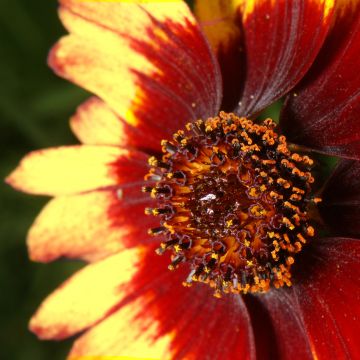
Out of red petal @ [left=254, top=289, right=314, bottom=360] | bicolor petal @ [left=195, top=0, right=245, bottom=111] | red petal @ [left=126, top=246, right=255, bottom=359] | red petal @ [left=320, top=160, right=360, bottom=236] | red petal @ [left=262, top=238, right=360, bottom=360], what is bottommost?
red petal @ [left=126, top=246, right=255, bottom=359]

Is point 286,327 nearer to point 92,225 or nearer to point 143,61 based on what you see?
point 92,225

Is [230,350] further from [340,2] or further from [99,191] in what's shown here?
[340,2]

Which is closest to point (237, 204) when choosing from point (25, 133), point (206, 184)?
point (206, 184)

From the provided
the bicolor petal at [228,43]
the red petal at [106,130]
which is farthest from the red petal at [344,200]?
the red petal at [106,130]

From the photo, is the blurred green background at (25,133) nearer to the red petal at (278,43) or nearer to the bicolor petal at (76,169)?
the bicolor petal at (76,169)

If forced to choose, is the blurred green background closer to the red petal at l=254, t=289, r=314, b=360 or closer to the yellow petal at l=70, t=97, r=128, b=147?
the yellow petal at l=70, t=97, r=128, b=147

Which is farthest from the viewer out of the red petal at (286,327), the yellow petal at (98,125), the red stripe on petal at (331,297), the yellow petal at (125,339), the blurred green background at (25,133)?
the blurred green background at (25,133)

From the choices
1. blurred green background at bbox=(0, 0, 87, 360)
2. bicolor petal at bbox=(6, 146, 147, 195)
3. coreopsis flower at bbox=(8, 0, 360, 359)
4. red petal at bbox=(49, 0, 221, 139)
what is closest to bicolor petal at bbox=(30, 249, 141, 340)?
coreopsis flower at bbox=(8, 0, 360, 359)
